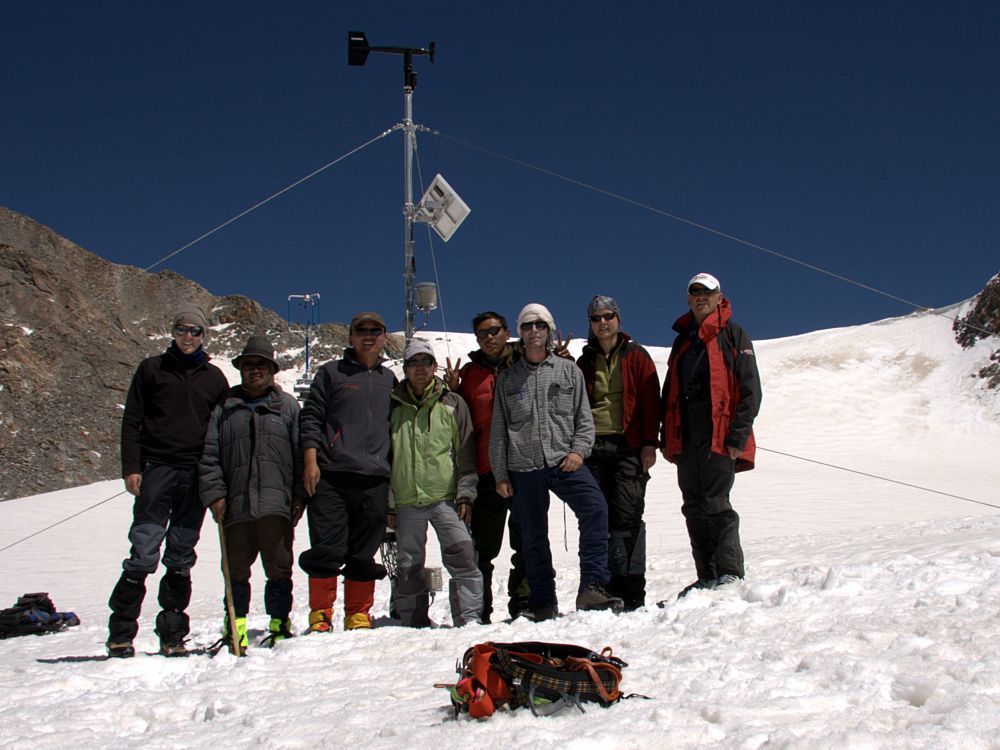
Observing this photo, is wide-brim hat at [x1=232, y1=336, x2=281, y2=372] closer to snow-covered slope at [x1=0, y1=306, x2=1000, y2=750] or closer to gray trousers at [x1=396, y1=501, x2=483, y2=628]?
gray trousers at [x1=396, y1=501, x2=483, y2=628]

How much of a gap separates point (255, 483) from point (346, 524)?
0.62m

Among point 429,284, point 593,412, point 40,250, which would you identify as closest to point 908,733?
point 593,412

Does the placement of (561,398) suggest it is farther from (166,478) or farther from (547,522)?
Result: (166,478)

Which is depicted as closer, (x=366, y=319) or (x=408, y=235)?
(x=366, y=319)

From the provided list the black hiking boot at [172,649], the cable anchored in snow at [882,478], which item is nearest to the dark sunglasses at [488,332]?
the black hiking boot at [172,649]

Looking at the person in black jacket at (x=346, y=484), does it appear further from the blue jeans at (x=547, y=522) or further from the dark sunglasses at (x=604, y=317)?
the dark sunglasses at (x=604, y=317)

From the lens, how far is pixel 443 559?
468 cm

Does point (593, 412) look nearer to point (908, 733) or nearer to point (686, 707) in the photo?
point (686, 707)

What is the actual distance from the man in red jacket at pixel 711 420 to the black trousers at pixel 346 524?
1864 millimetres

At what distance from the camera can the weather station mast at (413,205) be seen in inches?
344

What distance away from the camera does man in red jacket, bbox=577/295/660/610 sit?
475cm

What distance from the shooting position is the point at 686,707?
2.51m

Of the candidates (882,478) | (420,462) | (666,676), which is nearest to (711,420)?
(420,462)

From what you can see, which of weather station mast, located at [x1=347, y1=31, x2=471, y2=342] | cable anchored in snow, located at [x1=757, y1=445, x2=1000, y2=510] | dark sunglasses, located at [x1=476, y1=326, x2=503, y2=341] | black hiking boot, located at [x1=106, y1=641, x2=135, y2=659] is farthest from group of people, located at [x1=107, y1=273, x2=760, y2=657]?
cable anchored in snow, located at [x1=757, y1=445, x2=1000, y2=510]
